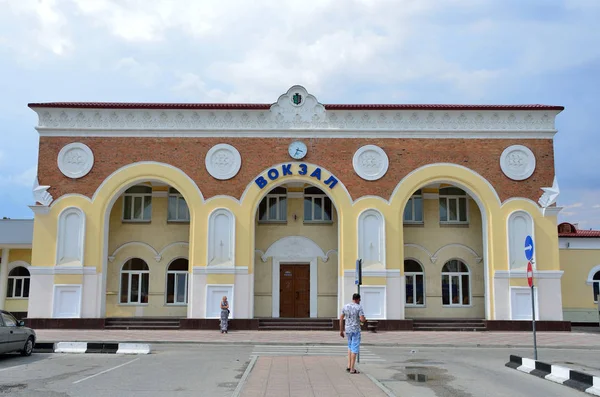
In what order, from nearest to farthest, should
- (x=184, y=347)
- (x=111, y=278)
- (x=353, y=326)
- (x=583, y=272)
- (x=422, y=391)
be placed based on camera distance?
(x=422, y=391)
(x=353, y=326)
(x=184, y=347)
(x=111, y=278)
(x=583, y=272)

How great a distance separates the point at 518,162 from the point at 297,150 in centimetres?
926

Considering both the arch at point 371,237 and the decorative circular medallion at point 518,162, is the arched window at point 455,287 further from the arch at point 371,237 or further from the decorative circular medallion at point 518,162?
the decorative circular medallion at point 518,162

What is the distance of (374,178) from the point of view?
24703mm

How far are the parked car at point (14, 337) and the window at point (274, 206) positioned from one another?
12418 mm

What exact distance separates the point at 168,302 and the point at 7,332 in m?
11.9

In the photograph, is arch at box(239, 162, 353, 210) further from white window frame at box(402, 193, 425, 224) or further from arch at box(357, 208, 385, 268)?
white window frame at box(402, 193, 425, 224)

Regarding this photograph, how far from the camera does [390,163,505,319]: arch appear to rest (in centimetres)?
2456

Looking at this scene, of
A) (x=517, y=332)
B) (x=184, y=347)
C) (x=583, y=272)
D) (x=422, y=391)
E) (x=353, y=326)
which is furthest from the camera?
(x=583, y=272)

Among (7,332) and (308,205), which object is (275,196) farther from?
(7,332)

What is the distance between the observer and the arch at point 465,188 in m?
24.6

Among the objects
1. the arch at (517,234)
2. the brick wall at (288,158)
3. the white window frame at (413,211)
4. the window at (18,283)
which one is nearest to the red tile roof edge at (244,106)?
the brick wall at (288,158)

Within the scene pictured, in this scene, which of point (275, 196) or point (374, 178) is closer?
point (374, 178)

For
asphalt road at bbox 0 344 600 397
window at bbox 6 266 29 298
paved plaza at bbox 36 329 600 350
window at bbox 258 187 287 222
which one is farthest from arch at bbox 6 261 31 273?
asphalt road at bbox 0 344 600 397

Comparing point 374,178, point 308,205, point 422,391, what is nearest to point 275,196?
point 308,205
